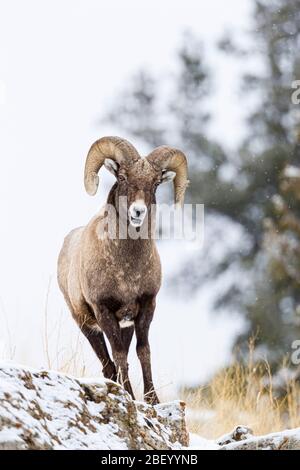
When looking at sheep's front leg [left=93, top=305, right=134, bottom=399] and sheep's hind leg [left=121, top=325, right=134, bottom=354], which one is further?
sheep's hind leg [left=121, top=325, right=134, bottom=354]

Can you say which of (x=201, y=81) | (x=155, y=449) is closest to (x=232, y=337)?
(x=201, y=81)

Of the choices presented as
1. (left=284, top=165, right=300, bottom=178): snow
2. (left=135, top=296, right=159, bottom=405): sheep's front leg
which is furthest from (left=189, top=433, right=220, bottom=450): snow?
(left=284, top=165, right=300, bottom=178): snow

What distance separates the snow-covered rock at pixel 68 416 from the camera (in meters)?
4.95

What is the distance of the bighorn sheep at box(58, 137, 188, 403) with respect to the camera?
788cm

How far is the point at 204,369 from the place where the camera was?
1600cm

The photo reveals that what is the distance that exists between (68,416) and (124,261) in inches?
109

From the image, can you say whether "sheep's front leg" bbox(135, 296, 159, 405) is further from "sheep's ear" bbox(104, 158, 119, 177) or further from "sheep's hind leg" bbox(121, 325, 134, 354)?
"sheep's ear" bbox(104, 158, 119, 177)

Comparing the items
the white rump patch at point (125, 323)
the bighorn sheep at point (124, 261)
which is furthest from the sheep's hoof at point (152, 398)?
the white rump patch at point (125, 323)

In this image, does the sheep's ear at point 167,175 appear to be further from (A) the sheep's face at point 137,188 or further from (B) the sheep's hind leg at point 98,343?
(B) the sheep's hind leg at point 98,343

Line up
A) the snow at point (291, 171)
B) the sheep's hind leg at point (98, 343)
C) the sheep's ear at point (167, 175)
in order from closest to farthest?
the sheep's ear at point (167, 175) → the sheep's hind leg at point (98, 343) → the snow at point (291, 171)

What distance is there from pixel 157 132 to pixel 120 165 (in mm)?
11491

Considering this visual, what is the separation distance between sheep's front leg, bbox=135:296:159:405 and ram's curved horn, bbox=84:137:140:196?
1.13 metres

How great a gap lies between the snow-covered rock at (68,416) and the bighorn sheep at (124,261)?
170 cm
